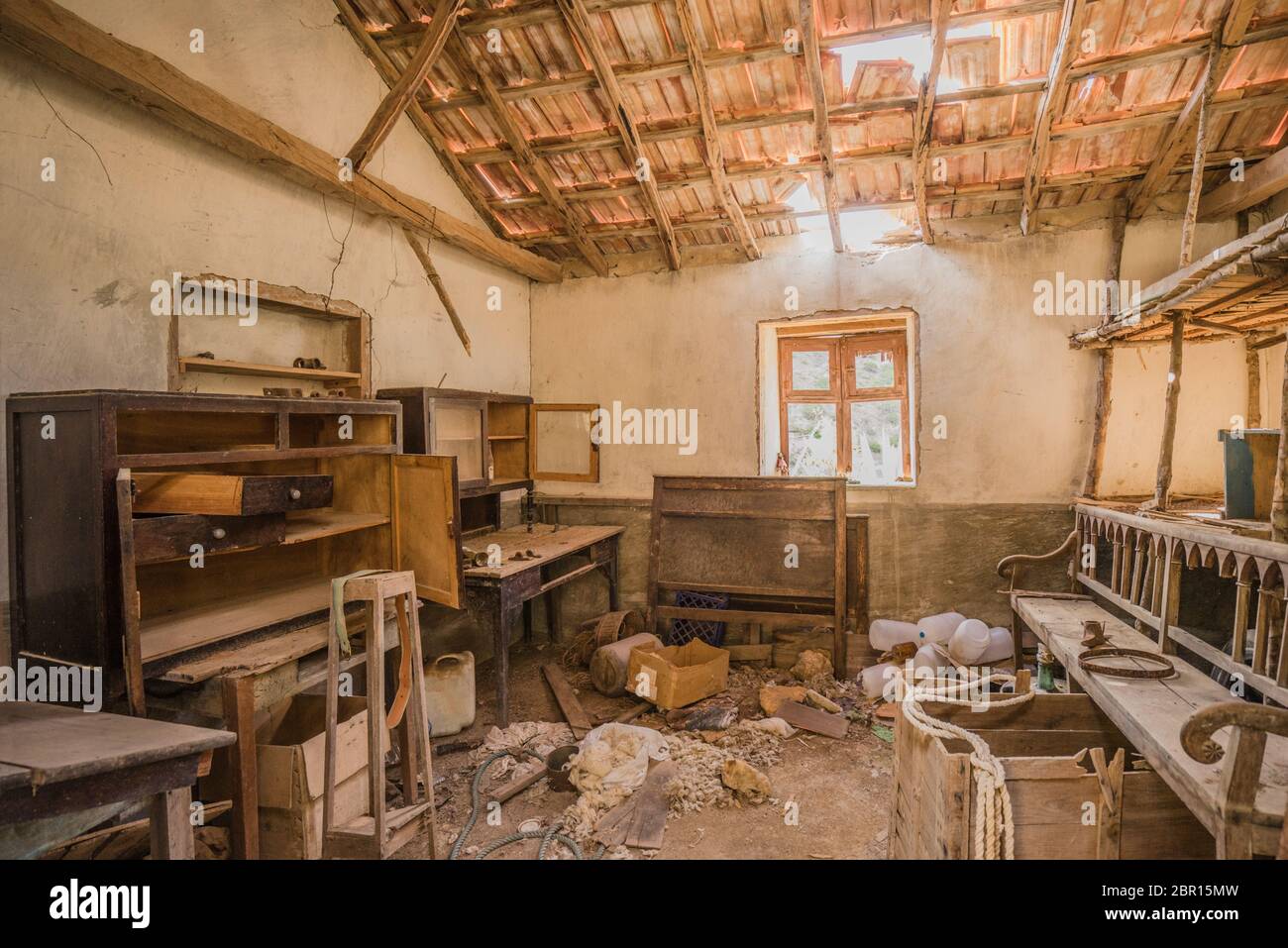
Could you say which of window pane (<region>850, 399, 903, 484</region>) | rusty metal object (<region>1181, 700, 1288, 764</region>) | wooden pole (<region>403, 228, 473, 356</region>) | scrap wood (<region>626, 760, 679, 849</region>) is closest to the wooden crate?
rusty metal object (<region>1181, 700, 1288, 764</region>)

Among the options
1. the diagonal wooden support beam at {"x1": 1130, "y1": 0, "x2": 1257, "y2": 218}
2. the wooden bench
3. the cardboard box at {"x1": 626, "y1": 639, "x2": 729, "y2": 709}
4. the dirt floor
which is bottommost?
the dirt floor

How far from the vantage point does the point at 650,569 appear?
592 centimetres

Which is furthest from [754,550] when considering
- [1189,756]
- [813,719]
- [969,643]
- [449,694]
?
[1189,756]

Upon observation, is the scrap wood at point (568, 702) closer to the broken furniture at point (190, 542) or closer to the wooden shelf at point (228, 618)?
the broken furniture at point (190, 542)

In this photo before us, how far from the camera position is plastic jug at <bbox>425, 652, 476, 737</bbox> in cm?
430

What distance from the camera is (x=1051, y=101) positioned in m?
4.43

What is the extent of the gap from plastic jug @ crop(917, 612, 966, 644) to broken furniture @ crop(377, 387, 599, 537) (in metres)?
3.42

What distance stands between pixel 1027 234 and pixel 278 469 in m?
6.07

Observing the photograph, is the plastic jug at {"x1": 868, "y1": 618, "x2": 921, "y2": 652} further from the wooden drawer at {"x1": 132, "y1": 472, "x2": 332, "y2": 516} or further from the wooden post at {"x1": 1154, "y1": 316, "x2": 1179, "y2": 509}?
the wooden drawer at {"x1": 132, "y1": 472, "x2": 332, "y2": 516}

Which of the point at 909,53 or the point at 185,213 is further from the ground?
the point at 909,53

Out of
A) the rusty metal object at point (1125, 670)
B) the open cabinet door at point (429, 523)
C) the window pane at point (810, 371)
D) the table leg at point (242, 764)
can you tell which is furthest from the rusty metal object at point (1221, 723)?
the window pane at point (810, 371)

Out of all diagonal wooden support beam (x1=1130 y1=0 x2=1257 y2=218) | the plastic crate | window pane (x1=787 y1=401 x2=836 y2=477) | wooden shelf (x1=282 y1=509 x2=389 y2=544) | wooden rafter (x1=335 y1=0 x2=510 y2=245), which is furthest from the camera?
window pane (x1=787 y1=401 x2=836 y2=477)

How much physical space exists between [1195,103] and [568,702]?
237 inches

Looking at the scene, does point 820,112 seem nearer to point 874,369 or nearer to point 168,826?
point 874,369
